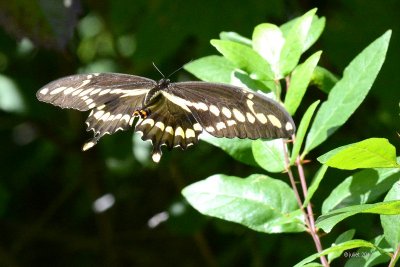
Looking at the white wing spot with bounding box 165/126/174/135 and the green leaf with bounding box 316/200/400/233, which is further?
the white wing spot with bounding box 165/126/174/135

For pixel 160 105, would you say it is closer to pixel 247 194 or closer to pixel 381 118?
pixel 247 194

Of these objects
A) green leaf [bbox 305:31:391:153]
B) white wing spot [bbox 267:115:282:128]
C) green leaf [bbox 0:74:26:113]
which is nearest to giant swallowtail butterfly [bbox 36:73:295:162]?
white wing spot [bbox 267:115:282:128]

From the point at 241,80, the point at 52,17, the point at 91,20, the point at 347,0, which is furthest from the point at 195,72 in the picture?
the point at 91,20

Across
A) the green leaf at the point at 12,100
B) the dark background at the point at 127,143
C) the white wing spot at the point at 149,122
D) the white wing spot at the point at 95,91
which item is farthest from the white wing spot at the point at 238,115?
the green leaf at the point at 12,100

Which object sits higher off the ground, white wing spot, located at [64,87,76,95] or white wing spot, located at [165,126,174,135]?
white wing spot, located at [64,87,76,95]

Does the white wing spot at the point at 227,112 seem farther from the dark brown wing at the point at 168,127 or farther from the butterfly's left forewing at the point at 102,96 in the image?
the butterfly's left forewing at the point at 102,96

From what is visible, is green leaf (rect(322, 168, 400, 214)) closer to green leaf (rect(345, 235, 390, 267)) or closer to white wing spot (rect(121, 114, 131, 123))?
green leaf (rect(345, 235, 390, 267))

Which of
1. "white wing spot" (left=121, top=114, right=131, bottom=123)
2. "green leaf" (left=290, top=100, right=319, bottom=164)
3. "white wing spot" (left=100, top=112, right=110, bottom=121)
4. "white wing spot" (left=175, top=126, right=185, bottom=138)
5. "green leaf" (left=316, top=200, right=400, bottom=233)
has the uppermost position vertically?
"white wing spot" (left=100, top=112, right=110, bottom=121)
